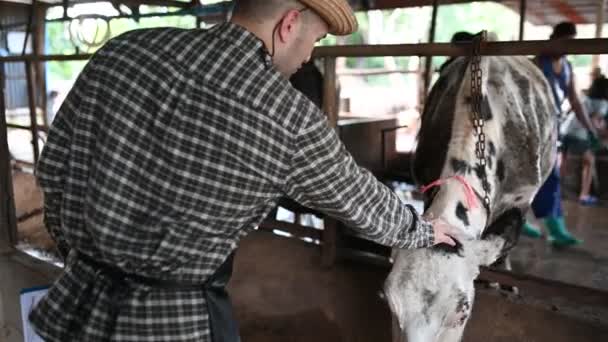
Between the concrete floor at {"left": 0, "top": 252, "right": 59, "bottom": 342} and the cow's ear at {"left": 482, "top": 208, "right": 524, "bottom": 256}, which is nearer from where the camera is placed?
the cow's ear at {"left": 482, "top": 208, "right": 524, "bottom": 256}

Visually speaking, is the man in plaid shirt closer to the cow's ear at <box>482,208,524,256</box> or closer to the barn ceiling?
the cow's ear at <box>482,208,524,256</box>

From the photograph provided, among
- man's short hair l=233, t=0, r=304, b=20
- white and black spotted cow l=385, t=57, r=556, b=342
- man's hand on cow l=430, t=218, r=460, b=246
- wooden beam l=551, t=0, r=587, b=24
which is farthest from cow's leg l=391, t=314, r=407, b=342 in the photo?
wooden beam l=551, t=0, r=587, b=24

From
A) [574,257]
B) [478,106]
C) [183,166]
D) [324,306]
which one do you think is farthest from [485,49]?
[574,257]

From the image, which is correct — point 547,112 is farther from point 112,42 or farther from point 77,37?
point 77,37

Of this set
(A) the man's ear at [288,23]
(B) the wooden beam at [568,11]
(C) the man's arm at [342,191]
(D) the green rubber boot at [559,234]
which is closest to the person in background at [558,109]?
(D) the green rubber boot at [559,234]

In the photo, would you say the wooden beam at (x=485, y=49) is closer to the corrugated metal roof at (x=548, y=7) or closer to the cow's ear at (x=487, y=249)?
the cow's ear at (x=487, y=249)

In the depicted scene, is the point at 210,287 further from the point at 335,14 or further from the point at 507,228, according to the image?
the point at 507,228

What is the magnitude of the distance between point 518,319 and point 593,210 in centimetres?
398

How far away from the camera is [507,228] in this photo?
2578 mm

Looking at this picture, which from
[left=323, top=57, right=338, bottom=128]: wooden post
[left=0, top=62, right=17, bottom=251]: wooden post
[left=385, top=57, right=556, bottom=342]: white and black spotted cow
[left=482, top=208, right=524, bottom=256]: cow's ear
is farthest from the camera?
[left=0, top=62, right=17, bottom=251]: wooden post

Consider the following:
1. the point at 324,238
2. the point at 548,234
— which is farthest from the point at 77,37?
the point at 548,234

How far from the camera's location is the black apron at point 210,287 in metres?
1.24

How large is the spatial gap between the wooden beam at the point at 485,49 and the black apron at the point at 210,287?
1209 mm

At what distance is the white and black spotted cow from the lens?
1.71 meters
